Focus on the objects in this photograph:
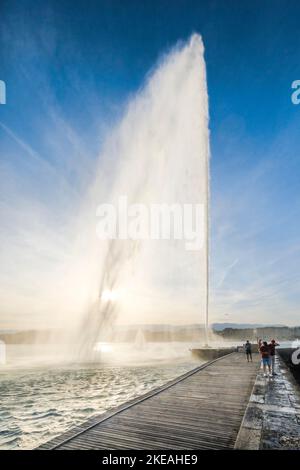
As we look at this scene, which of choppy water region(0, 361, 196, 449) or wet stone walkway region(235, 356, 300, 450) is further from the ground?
wet stone walkway region(235, 356, 300, 450)

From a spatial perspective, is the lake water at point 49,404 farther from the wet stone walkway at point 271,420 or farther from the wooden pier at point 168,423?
the wet stone walkway at point 271,420

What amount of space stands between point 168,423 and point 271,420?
2.88 metres

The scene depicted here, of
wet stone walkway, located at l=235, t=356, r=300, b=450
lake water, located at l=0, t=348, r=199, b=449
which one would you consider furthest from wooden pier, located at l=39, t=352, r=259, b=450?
lake water, located at l=0, t=348, r=199, b=449

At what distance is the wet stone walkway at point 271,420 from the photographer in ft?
19.7

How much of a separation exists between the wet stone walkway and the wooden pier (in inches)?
11.8

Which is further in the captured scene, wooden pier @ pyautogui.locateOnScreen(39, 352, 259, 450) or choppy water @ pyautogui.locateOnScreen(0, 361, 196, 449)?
choppy water @ pyautogui.locateOnScreen(0, 361, 196, 449)

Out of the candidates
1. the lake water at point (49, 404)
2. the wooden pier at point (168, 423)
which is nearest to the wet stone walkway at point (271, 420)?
the wooden pier at point (168, 423)

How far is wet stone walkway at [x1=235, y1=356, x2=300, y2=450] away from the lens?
19.7 feet

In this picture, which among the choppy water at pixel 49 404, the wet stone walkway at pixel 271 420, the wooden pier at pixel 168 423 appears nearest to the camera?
the wet stone walkway at pixel 271 420

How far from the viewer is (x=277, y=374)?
51.5ft

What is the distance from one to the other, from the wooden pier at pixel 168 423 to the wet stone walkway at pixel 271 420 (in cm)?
30

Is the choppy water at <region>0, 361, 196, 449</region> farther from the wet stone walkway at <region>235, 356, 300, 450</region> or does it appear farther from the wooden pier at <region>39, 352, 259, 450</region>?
the wet stone walkway at <region>235, 356, 300, 450</region>

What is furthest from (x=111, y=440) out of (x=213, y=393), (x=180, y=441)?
(x=213, y=393)
